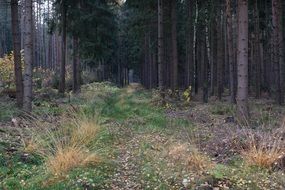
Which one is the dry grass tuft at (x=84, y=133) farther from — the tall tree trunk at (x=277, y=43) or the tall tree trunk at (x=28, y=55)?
the tall tree trunk at (x=277, y=43)

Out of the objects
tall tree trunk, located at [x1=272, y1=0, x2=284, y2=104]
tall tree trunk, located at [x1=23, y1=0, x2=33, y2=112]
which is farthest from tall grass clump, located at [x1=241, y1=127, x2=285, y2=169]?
tall tree trunk, located at [x1=272, y1=0, x2=284, y2=104]

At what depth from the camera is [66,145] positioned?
7457 millimetres

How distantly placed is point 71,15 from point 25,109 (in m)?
14.5

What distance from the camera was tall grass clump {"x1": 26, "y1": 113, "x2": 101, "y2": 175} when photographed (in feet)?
21.7

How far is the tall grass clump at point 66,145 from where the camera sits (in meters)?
6.62

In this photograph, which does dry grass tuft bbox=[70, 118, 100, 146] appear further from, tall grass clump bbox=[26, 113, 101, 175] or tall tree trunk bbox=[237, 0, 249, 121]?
tall tree trunk bbox=[237, 0, 249, 121]

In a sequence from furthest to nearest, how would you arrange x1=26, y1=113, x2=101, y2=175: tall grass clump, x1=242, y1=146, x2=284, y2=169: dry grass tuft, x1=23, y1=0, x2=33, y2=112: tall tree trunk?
x1=23, y1=0, x2=33, y2=112: tall tree trunk, x1=242, y1=146, x2=284, y2=169: dry grass tuft, x1=26, y1=113, x2=101, y2=175: tall grass clump

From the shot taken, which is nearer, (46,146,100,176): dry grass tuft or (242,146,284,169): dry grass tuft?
(46,146,100,176): dry grass tuft

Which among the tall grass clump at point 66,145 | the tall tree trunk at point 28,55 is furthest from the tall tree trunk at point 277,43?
the tall grass clump at point 66,145

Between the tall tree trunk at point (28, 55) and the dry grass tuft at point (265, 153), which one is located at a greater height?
the tall tree trunk at point (28, 55)

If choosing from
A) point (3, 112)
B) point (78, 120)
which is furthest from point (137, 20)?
point (78, 120)

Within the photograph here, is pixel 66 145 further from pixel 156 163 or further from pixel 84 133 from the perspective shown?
pixel 156 163

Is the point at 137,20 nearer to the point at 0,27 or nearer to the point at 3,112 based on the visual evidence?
the point at 3,112

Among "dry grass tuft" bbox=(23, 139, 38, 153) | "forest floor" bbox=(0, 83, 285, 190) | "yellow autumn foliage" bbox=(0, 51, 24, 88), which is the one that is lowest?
"forest floor" bbox=(0, 83, 285, 190)
